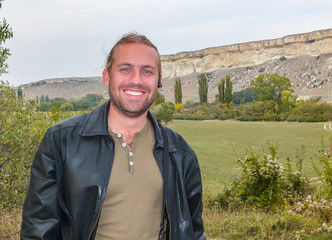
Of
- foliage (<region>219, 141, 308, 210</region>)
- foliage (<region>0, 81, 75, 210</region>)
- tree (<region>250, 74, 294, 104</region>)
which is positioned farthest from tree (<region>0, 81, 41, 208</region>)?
tree (<region>250, 74, 294, 104</region>)

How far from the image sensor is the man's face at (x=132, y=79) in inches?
77.4

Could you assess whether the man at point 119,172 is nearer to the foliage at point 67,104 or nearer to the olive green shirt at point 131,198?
the olive green shirt at point 131,198

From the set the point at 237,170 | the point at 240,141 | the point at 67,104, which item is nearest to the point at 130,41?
the point at 237,170

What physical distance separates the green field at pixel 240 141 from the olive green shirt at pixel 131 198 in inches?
493

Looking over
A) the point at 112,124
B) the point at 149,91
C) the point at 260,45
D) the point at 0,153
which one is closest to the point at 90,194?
the point at 112,124

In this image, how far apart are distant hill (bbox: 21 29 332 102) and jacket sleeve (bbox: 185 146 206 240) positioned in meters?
83.5

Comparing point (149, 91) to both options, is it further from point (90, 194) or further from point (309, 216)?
point (309, 216)

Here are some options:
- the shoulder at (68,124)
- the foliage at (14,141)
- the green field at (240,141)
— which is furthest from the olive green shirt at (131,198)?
the green field at (240,141)

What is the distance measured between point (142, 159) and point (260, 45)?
120 m

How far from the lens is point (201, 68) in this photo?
125 meters

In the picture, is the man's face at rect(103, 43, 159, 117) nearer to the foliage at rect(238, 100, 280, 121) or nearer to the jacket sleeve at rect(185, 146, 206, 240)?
the jacket sleeve at rect(185, 146, 206, 240)

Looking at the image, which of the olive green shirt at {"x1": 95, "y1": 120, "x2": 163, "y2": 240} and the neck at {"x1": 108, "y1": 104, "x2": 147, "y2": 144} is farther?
the neck at {"x1": 108, "y1": 104, "x2": 147, "y2": 144}

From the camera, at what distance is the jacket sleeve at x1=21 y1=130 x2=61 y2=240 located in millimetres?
1744

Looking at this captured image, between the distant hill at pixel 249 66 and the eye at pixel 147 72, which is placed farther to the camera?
the distant hill at pixel 249 66
